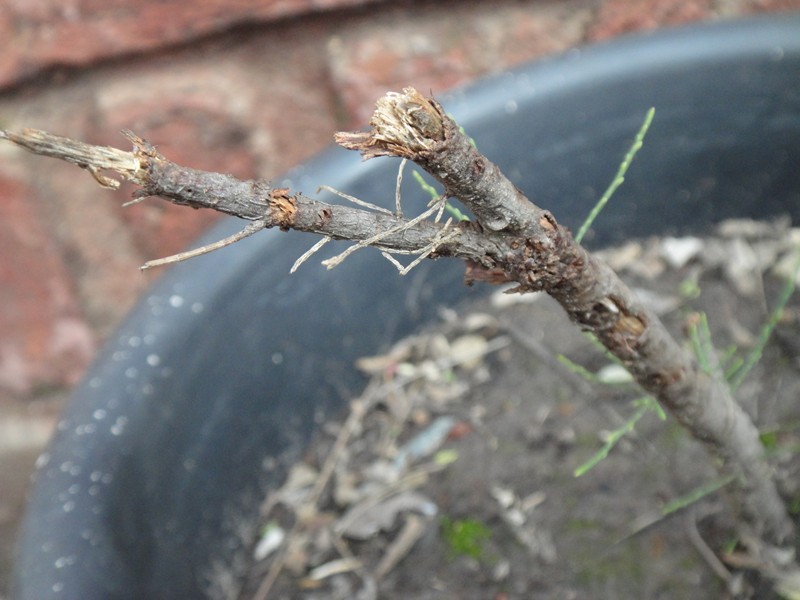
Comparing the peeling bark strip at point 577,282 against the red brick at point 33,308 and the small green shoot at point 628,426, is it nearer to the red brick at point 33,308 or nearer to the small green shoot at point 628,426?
the small green shoot at point 628,426

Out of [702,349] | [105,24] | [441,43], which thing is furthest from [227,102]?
[702,349]

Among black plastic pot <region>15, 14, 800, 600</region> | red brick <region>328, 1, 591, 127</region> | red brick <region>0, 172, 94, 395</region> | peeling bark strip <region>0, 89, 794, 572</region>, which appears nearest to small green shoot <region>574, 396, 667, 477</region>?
peeling bark strip <region>0, 89, 794, 572</region>

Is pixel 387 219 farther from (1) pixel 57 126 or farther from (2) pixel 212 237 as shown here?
(1) pixel 57 126

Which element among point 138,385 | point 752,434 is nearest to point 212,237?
point 138,385

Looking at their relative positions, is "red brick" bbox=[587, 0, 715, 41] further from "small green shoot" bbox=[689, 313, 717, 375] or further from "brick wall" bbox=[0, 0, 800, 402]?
"small green shoot" bbox=[689, 313, 717, 375]

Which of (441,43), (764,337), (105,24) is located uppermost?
(105,24)

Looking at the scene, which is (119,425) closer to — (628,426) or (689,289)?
(628,426)

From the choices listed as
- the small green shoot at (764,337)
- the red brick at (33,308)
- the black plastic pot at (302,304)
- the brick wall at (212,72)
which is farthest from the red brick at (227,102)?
the small green shoot at (764,337)
